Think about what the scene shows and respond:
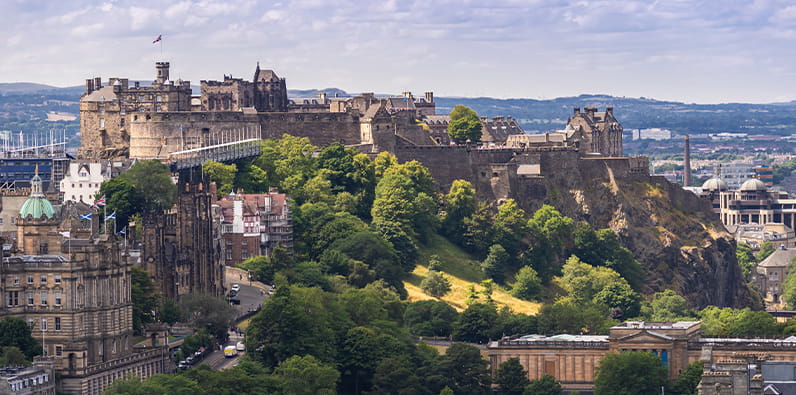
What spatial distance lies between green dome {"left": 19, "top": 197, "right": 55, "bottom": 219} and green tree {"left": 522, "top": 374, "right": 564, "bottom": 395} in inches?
1213

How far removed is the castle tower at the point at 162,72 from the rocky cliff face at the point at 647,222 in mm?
33591

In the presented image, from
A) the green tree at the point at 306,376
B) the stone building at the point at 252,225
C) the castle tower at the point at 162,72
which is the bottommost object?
the green tree at the point at 306,376

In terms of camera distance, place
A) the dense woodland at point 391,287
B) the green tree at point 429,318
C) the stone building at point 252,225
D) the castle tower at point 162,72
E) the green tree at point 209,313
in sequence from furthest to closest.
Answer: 1. the castle tower at point 162,72
2. the stone building at point 252,225
3. the green tree at point 429,318
4. the green tree at point 209,313
5. the dense woodland at point 391,287

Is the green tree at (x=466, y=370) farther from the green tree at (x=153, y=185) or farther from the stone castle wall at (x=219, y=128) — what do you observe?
the stone castle wall at (x=219, y=128)

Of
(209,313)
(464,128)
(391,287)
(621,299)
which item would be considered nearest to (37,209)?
(209,313)

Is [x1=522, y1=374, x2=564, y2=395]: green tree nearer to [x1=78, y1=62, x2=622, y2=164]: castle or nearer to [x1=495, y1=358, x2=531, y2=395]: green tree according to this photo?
[x1=495, y1=358, x2=531, y2=395]: green tree

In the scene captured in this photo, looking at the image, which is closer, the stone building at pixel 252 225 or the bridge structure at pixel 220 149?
the stone building at pixel 252 225

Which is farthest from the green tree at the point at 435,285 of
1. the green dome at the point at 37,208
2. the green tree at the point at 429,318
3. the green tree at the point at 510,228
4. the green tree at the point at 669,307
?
the green dome at the point at 37,208

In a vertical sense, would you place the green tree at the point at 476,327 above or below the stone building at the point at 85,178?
below

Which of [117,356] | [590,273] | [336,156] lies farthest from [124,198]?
[590,273]

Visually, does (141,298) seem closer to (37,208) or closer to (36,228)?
(37,208)

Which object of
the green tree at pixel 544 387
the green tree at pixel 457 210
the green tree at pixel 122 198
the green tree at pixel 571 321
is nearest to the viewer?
the green tree at pixel 544 387

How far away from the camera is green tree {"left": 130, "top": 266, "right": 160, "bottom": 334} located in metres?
110

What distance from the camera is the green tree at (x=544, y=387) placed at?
11838cm
